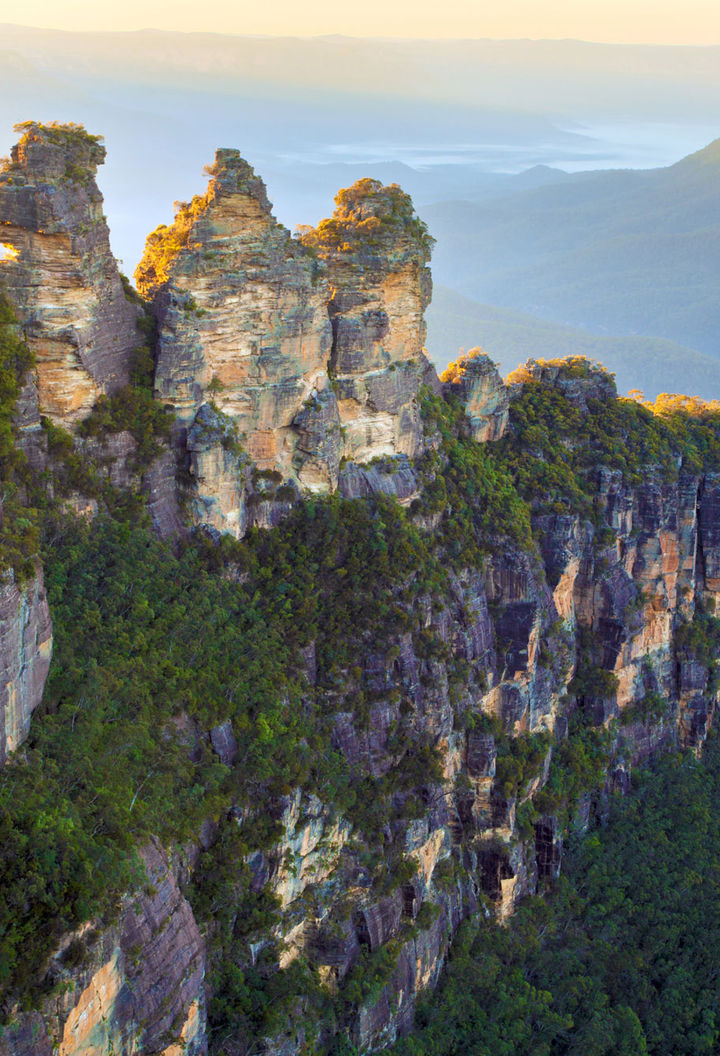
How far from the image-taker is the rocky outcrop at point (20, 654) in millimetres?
25859

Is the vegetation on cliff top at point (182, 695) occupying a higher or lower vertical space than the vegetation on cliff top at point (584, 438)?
lower

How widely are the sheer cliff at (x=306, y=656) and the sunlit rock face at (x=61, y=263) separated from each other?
1628mm

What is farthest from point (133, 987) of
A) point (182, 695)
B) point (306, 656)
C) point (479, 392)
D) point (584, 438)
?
point (584, 438)

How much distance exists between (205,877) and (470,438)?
27.0m

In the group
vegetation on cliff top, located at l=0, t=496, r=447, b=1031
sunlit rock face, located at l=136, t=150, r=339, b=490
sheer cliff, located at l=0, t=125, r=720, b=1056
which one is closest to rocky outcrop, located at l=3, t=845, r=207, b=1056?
sheer cliff, located at l=0, t=125, r=720, b=1056

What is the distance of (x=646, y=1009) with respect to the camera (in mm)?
43625

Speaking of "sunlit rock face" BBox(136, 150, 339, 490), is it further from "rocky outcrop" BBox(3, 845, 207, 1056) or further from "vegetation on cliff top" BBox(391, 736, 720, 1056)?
"vegetation on cliff top" BBox(391, 736, 720, 1056)

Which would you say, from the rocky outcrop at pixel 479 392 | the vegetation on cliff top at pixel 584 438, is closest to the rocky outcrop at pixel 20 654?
the rocky outcrop at pixel 479 392

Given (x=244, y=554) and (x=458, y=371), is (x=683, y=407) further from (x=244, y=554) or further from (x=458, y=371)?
(x=244, y=554)

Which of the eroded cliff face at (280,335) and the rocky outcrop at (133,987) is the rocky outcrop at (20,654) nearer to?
the rocky outcrop at (133,987)

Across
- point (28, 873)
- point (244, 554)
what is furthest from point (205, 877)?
point (244, 554)

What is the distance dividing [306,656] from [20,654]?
13.5 meters

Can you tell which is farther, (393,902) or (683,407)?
(683,407)

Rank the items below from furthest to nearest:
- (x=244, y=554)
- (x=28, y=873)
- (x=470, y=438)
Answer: (x=470, y=438) < (x=244, y=554) < (x=28, y=873)
